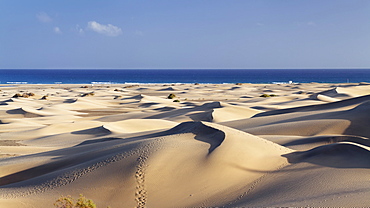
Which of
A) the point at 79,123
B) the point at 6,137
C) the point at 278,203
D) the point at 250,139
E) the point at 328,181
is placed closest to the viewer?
the point at 278,203

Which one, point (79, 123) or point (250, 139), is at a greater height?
point (250, 139)

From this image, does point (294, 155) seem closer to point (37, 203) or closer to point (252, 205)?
point (252, 205)

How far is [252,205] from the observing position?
5172 millimetres

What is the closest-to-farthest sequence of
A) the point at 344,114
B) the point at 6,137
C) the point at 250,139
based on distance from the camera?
1. the point at 250,139
2. the point at 344,114
3. the point at 6,137

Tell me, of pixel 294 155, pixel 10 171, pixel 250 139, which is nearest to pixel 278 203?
pixel 294 155

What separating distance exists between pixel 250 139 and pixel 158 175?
7.65ft

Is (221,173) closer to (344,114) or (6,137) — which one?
(344,114)

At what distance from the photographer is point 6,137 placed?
47.1ft

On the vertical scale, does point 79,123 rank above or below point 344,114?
below

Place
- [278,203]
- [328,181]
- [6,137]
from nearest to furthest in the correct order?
[278,203] → [328,181] → [6,137]

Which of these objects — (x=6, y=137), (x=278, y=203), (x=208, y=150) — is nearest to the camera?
(x=278, y=203)

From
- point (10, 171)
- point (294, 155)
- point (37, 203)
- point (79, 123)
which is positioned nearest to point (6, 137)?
point (79, 123)

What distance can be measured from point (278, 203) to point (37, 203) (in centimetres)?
321

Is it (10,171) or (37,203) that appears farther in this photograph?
(10,171)
